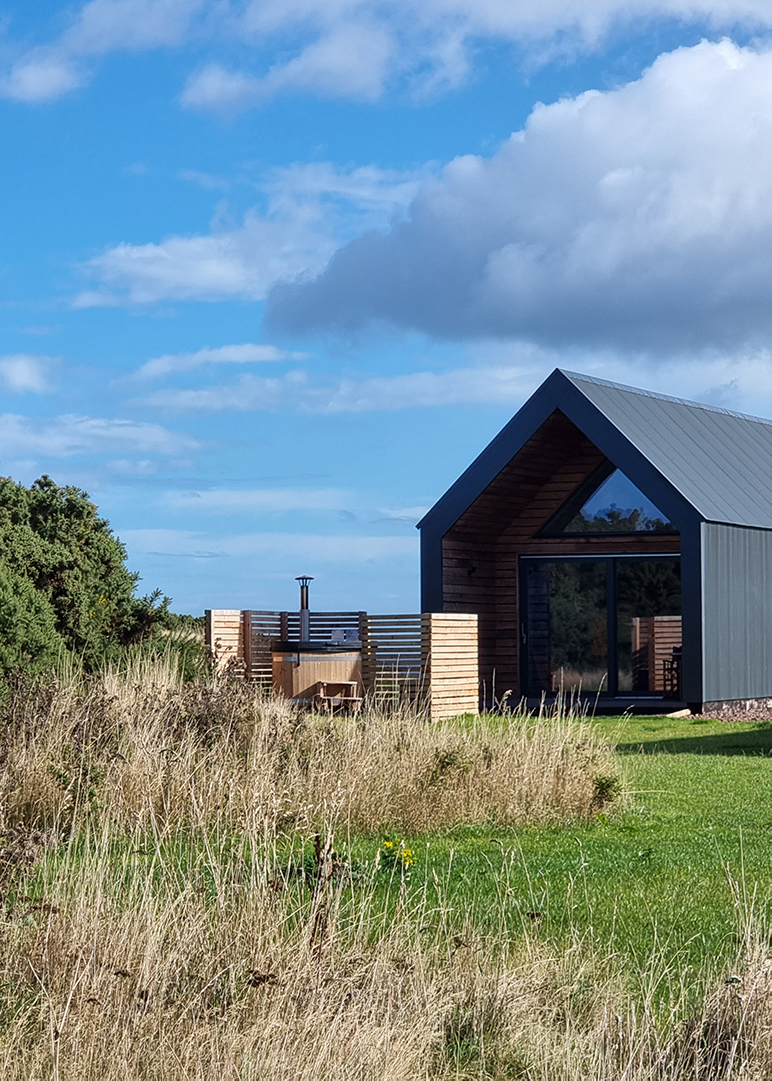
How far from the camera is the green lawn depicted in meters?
6.06

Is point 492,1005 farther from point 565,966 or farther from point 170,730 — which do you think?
point 170,730

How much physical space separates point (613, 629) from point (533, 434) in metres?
3.32

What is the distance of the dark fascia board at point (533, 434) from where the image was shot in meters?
19.1

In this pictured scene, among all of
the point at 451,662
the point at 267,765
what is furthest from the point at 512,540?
the point at 267,765

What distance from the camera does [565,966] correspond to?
5.02 m

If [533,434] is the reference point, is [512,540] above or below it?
below

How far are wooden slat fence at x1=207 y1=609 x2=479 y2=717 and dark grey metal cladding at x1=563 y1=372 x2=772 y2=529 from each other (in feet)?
12.4

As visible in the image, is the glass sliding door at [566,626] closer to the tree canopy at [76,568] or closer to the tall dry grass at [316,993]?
the tree canopy at [76,568]

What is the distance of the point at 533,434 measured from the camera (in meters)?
20.3

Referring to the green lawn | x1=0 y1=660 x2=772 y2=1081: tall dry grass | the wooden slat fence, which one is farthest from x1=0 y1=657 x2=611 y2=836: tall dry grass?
the wooden slat fence

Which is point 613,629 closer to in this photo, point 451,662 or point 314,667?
point 451,662

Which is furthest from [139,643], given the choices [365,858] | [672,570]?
[365,858]

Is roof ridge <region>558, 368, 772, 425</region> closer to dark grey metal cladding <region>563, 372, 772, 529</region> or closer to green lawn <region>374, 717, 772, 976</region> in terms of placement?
dark grey metal cladding <region>563, 372, 772, 529</region>

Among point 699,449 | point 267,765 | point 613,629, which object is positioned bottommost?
point 267,765
